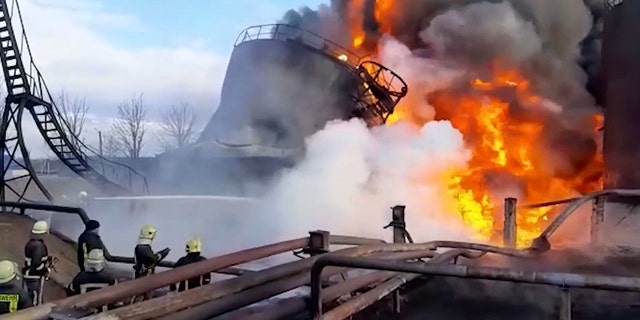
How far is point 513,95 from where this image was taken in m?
18.1

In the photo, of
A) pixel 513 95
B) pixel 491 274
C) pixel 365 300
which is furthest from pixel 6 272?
pixel 513 95

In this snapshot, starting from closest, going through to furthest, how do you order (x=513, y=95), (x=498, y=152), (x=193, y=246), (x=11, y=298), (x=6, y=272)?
(x=11, y=298) < (x=6, y=272) < (x=193, y=246) < (x=498, y=152) < (x=513, y=95)

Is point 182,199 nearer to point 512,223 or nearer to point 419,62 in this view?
point 419,62

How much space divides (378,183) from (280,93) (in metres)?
7.94

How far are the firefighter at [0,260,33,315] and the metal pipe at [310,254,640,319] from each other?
305 centimetres

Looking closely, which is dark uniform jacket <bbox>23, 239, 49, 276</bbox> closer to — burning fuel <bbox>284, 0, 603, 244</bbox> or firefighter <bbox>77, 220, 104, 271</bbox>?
firefighter <bbox>77, 220, 104, 271</bbox>

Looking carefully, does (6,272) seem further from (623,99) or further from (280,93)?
(280,93)

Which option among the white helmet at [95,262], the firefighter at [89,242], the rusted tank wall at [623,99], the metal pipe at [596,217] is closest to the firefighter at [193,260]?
the white helmet at [95,262]

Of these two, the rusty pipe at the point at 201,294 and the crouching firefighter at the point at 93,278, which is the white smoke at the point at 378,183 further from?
the rusty pipe at the point at 201,294

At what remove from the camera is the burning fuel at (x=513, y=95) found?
17312 millimetres

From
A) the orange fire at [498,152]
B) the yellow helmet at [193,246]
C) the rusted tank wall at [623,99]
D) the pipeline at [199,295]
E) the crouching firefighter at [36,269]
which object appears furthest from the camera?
the orange fire at [498,152]

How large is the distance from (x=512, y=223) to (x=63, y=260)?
791 centimetres

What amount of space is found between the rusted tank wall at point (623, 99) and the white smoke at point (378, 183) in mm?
4279

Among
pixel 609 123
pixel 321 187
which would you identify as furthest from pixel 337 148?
pixel 609 123
